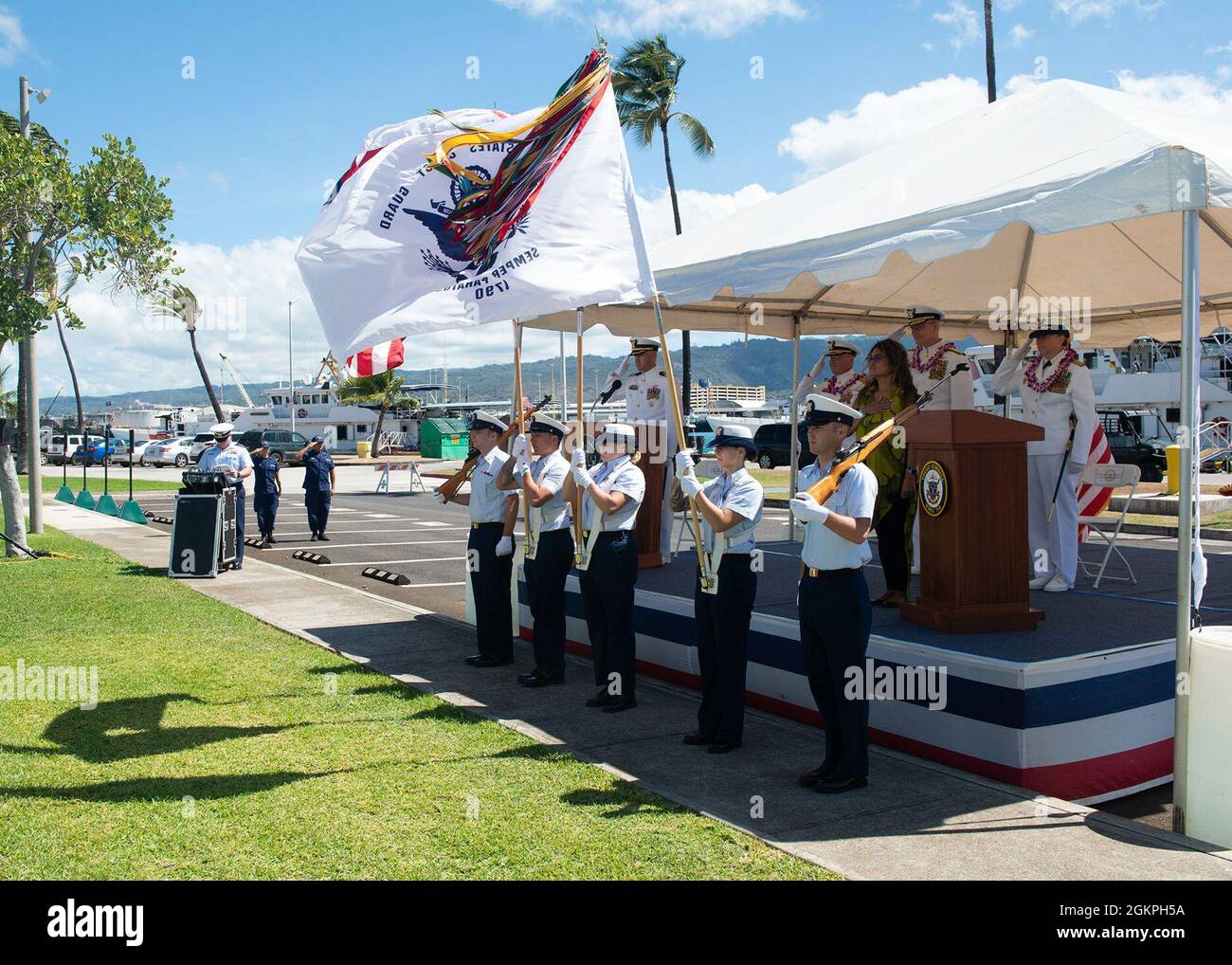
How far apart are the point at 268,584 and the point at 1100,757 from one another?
10244 mm

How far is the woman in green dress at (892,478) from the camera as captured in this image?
744cm

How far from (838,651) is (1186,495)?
1773 millimetres

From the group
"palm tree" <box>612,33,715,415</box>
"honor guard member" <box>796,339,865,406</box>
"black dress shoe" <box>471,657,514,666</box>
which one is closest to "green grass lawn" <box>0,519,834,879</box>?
"black dress shoe" <box>471,657,514,666</box>

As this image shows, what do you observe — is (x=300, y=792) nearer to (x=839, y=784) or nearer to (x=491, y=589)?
(x=839, y=784)

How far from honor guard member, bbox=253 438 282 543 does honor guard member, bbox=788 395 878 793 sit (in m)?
13.3

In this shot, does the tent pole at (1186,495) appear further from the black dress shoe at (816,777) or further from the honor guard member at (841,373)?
the honor guard member at (841,373)

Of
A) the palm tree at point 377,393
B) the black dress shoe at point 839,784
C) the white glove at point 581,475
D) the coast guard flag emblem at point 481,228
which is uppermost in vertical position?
the palm tree at point 377,393

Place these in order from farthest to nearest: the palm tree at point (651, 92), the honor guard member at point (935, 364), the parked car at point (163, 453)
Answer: the parked car at point (163, 453), the palm tree at point (651, 92), the honor guard member at point (935, 364)

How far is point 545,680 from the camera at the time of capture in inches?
310

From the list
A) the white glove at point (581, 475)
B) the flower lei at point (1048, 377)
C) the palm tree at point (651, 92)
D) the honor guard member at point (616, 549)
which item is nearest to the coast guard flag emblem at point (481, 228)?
the white glove at point (581, 475)

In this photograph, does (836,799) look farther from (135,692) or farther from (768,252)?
(135,692)

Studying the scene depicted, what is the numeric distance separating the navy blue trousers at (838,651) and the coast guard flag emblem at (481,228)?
208cm

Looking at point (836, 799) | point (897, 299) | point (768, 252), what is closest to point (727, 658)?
point (836, 799)

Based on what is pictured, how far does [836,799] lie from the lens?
17.3 ft
